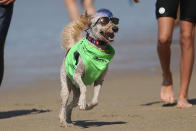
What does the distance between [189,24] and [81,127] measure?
232 cm

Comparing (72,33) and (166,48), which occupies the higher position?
(72,33)

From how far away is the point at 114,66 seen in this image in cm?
1376

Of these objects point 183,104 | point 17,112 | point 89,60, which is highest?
point 89,60

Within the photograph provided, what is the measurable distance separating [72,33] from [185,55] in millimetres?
1905

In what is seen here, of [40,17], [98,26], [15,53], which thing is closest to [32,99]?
[98,26]

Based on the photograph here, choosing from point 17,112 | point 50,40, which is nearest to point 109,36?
point 17,112

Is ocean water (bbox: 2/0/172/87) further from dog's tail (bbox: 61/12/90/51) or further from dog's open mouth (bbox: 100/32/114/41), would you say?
dog's open mouth (bbox: 100/32/114/41)

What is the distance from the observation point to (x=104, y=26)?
21.6 ft

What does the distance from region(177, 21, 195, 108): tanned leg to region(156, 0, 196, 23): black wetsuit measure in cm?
9

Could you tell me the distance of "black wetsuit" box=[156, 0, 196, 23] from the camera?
8.24 meters

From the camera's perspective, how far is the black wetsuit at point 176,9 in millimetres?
8242

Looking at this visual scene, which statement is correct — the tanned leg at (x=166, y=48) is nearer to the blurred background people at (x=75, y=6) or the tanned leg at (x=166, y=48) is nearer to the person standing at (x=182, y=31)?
the person standing at (x=182, y=31)

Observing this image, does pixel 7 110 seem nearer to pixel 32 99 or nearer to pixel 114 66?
pixel 32 99

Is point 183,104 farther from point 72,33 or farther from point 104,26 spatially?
point 104,26
